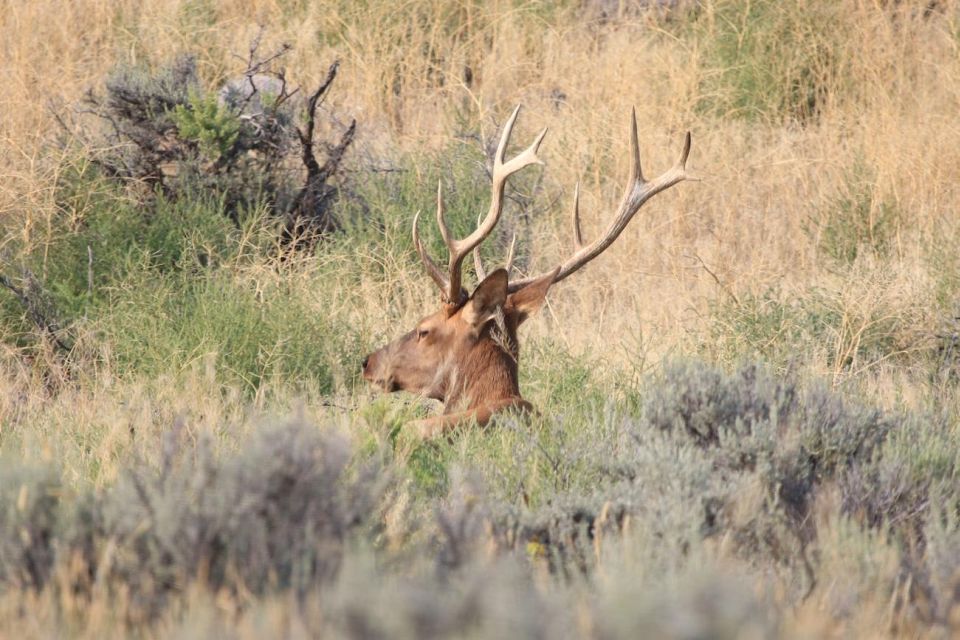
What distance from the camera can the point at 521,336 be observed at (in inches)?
290

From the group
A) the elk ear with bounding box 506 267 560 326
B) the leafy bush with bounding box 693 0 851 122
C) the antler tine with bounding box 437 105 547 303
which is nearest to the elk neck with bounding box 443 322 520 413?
the elk ear with bounding box 506 267 560 326

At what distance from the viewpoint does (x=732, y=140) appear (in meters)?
10.4

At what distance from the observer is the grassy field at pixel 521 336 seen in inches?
134

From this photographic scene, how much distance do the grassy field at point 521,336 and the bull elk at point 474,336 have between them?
176mm

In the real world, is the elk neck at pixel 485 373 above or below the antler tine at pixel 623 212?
below

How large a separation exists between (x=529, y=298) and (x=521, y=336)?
1.42 meters

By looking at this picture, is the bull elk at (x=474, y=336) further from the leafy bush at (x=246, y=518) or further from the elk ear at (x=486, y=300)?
the leafy bush at (x=246, y=518)

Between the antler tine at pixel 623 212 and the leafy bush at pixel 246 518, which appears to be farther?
the antler tine at pixel 623 212

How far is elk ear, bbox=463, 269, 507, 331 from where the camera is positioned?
5.75 meters

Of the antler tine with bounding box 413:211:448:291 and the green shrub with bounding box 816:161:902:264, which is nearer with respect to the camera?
the antler tine with bounding box 413:211:448:291

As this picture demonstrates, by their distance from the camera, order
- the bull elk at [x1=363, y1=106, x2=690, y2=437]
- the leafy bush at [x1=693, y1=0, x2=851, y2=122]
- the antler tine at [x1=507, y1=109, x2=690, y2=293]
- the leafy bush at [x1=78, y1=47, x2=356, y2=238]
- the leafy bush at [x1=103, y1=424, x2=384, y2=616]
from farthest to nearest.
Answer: the leafy bush at [x1=693, y1=0, x2=851, y2=122]
the leafy bush at [x1=78, y1=47, x2=356, y2=238]
the antler tine at [x1=507, y1=109, x2=690, y2=293]
the bull elk at [x1=363, y1=106, x2=690, y2=437]
the leafy bush at [x1=103, y1=424, x2=384, y2=616]

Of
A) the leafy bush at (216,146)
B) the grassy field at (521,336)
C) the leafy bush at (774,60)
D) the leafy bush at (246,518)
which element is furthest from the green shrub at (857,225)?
the leafy bush at (246,518)

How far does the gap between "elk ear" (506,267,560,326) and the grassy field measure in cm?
54

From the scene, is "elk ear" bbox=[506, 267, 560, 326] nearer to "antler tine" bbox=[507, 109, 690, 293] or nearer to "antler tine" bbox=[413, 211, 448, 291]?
"antler tine" bbox=[507, 109, 690, 293]
